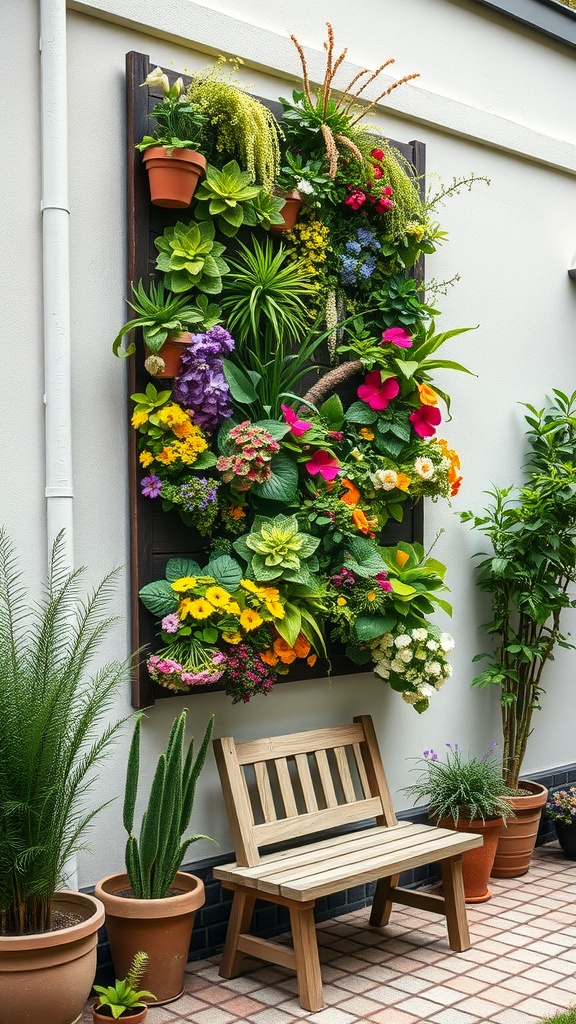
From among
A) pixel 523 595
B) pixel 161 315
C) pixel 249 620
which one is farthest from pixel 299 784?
pixel 161 315

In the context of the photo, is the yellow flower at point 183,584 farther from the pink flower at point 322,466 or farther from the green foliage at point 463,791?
the green foliage at point 463,791

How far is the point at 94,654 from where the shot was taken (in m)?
3.38

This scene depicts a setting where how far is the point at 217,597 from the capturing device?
3.45 metres

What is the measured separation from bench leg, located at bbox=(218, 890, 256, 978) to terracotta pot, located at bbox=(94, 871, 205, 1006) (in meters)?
0.22

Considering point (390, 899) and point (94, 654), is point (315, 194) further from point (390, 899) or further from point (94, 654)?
point (390, 899)

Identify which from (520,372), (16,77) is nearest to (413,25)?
(520,372)

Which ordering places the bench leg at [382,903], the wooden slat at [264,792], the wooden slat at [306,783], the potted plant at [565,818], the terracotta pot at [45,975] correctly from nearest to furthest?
the terracotta pot at [45,975], the wooden slat at [264,792], the wooden slat at [306,783], the bench leg at [382,903], the potted plant at [565,818]

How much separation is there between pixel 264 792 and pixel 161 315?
67.1 inches

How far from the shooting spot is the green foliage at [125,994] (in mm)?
2951

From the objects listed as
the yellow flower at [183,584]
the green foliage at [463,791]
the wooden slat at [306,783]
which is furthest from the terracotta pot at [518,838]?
the yellow flower at [183,584]

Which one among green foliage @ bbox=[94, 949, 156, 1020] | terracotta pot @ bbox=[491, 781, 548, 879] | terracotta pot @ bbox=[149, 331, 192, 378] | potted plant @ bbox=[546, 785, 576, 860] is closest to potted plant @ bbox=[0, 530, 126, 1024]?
green foliage @ bbox=[94, 949, 156, 1020]

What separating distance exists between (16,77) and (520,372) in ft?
9.49

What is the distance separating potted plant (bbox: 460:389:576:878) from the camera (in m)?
4.63

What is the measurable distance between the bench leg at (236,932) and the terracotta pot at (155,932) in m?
0.22
